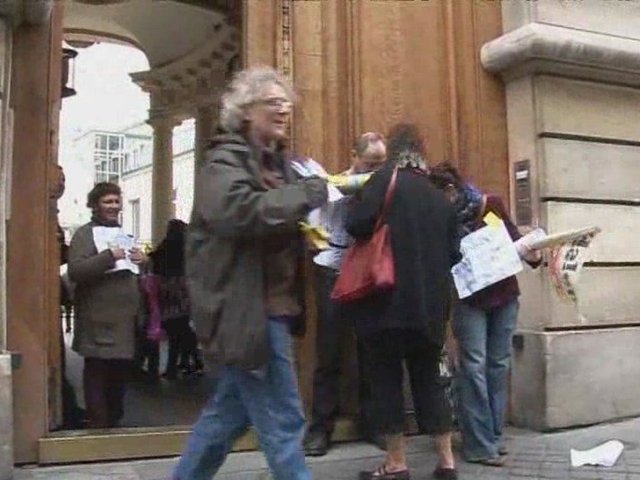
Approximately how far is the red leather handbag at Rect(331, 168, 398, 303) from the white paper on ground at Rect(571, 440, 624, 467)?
5.62 feet

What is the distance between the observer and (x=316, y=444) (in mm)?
5348

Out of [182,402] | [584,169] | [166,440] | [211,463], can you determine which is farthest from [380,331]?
[182,402]

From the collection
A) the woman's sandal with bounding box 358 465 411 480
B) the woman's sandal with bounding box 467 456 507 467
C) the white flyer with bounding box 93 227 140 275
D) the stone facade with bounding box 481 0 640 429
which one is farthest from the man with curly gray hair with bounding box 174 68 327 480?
the stone facade with bounding box 481 0 640 429

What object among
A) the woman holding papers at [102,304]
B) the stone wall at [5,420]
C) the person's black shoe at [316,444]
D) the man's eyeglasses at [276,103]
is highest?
the man's eyeglasses at [276,103]

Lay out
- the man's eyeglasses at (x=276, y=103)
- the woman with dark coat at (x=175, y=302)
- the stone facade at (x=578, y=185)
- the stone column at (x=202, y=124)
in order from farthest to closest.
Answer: the stone column at (x=202, y=124) < the woman with dark coat at (x=175, y=302) < the stone facade at (x=578, y=185) < the man's eyeglasses at (x=276, y=103)

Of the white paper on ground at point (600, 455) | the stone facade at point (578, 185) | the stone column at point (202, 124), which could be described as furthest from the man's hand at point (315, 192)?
the stone column at point (202, 124)

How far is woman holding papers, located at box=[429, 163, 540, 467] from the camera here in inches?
204

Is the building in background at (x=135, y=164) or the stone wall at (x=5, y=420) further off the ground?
the building in background at (x=135, y=164)

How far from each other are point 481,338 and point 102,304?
7.60 feet

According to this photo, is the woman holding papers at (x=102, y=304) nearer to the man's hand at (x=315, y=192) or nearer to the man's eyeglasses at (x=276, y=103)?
the man's eyeglasses at (x=276, y=103)

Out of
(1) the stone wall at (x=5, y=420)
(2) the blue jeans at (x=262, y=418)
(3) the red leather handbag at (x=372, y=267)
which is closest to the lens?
(2) the blue jeans at (x=262, y=418)

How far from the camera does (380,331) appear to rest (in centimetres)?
453

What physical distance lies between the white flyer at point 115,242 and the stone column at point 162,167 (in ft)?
16.3

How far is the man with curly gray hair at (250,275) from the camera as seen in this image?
3342mm
